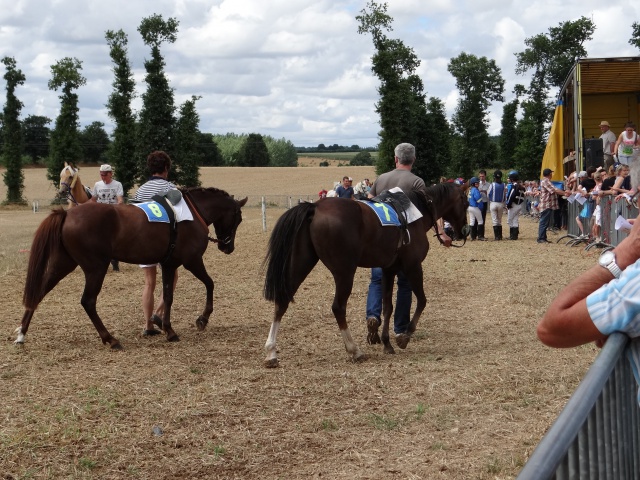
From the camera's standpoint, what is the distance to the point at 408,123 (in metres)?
52.4

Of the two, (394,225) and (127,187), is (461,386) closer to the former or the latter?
(394,225)

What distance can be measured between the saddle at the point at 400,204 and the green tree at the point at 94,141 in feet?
345

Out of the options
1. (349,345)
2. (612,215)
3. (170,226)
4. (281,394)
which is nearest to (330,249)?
(349,345)

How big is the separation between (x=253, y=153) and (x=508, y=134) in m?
49.2

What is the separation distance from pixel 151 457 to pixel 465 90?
77457 millimetres

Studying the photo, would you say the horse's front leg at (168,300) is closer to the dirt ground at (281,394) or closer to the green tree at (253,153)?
the dirt ground at (281,394)

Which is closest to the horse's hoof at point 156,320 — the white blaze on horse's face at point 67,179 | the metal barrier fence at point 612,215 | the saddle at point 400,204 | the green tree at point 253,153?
the saddle at point 400,204

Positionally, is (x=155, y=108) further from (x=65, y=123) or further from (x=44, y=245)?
(x=44, y=245)

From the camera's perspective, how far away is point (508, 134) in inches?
3194

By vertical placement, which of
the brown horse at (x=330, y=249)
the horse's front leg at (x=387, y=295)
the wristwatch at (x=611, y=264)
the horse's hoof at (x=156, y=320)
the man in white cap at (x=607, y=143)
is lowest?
the horse's hoof at (x=156, y=320)

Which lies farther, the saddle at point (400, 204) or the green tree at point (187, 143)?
the green tree at point (187, 143)

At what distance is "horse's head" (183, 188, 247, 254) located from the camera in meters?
10.1

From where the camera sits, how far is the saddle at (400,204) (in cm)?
847

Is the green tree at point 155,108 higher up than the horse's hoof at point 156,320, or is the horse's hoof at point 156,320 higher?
the green tree at point 155,108
